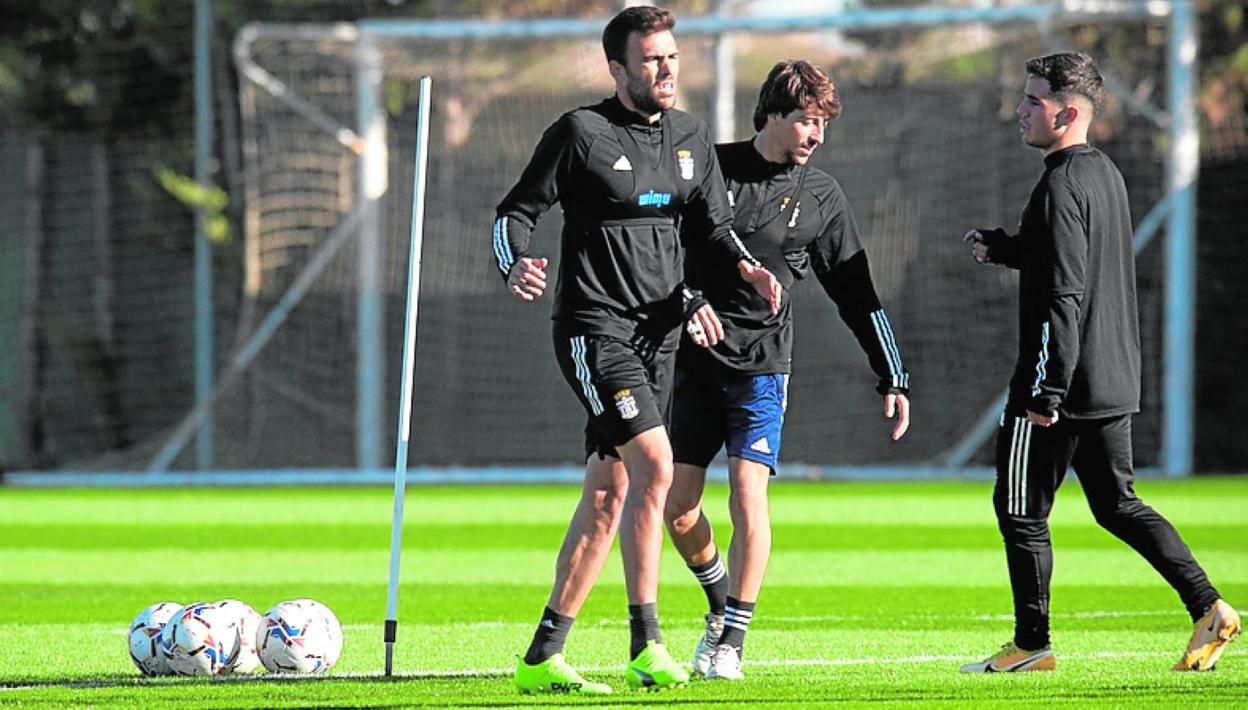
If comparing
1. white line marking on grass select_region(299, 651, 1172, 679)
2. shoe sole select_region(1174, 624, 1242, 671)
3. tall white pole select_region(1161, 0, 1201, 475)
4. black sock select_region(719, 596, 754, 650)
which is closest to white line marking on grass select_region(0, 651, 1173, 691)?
white line marking on grass select_region(299, 651, 1172, 679)

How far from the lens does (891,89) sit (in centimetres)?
2231

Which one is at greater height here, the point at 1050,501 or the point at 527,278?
the point at 527,278

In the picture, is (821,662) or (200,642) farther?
(821,662)

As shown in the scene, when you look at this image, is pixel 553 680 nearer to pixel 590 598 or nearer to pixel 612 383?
pixel 612 383

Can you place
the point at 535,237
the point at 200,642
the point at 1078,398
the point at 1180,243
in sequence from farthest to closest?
the point at 535,237
the point at 1180,243
the point at 200,642
the point at 1078,398

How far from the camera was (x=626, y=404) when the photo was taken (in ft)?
22.4

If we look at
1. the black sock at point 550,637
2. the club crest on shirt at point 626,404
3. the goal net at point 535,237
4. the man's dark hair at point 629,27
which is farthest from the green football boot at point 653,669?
the goal net at point 535,237

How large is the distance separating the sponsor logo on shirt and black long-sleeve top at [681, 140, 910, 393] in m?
0.48

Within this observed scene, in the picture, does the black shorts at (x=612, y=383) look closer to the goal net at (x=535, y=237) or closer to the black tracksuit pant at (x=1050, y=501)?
the black tracksuit pant at (x=1050, y=501)

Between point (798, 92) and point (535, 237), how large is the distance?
51.6 feet

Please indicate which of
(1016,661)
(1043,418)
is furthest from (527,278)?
(1016,661)

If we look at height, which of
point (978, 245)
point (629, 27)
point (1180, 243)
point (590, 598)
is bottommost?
point (590, 598)

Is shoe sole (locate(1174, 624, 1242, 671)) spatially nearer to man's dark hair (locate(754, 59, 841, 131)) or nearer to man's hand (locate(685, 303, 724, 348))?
man's hand (locate(685, 303, 724, 348))

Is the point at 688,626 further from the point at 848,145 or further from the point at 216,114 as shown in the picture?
the point at 216,114
